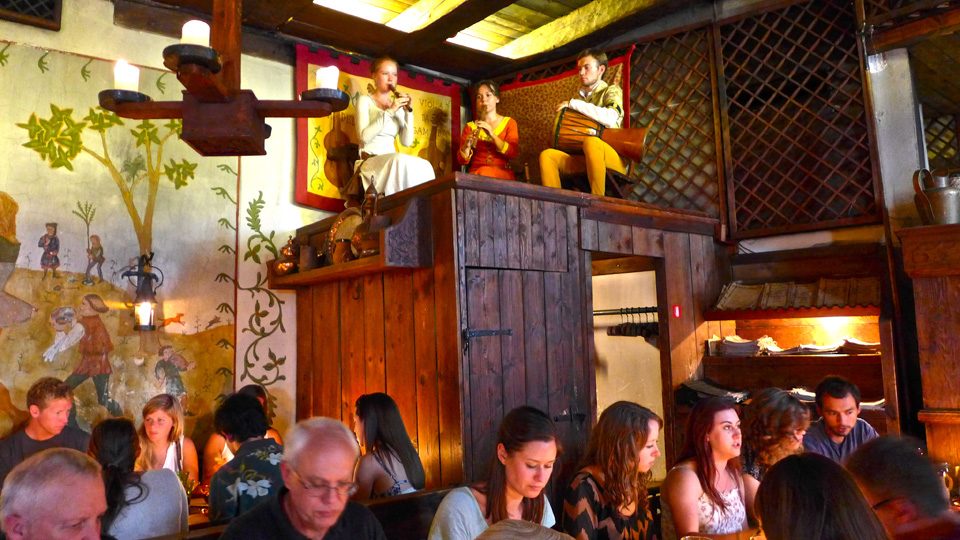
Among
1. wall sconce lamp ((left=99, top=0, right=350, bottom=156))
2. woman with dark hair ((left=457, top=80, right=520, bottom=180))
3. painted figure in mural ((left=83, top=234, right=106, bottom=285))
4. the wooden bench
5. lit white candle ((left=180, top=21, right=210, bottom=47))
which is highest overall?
woman with dark hair ((left=457, top=80, right=520, bottom=180))

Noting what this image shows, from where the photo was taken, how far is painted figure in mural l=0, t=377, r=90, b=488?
11.8ft

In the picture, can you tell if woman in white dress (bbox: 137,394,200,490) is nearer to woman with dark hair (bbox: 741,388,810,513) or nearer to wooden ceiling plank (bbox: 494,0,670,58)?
woman with dark hair (bbox: 741,388,810,513)

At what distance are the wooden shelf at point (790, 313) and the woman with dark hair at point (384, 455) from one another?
3.02 m

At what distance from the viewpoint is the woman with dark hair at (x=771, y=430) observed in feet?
10.7

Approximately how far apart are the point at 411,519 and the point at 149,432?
5.15 ft

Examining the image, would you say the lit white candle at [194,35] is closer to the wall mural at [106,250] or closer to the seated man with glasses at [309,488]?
the seated man with glasses at [309,488]

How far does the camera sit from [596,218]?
16.0 feet

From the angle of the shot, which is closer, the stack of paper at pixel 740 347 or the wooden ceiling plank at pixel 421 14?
the stack of paper at pixel 740 347

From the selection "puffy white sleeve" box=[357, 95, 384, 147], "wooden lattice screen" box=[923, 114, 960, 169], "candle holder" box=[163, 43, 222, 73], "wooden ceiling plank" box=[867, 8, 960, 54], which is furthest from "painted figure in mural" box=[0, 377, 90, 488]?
"wooden lattice screen" box=[923, 114, 960, 169]

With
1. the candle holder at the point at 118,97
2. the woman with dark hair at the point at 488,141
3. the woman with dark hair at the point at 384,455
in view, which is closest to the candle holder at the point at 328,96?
the candle holder at the point at 118,97

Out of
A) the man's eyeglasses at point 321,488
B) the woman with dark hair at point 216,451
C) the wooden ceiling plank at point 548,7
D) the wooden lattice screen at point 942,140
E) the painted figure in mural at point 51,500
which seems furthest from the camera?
the wooden lattice screen at point 942,140

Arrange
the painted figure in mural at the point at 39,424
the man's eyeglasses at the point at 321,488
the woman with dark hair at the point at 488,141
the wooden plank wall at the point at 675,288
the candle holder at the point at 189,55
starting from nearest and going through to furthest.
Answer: the man's eyeglasses at the point at 321,488 → the candle holder at the point at 189,55 → the painted figure in mural at the point at 39,424 → the wooden plank wall at the point at 675,288 → the woman with dark hair at the point at 488,141

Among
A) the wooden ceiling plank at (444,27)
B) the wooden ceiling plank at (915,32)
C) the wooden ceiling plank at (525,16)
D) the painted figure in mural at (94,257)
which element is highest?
the wooden ceiling plank at (525,16)

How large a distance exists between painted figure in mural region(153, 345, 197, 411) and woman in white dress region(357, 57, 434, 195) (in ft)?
5.68
